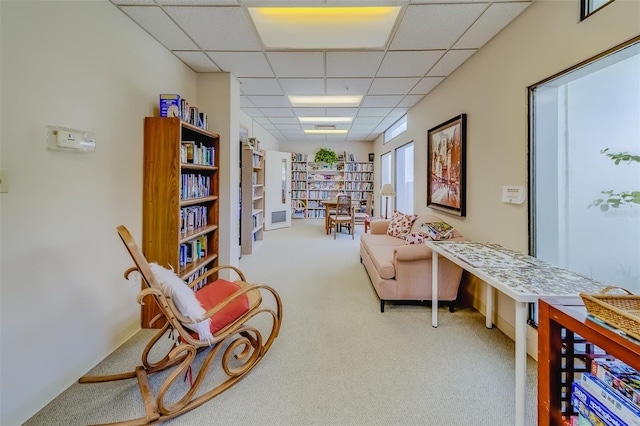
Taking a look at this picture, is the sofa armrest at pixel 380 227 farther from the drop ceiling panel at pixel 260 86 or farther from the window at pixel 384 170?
the window at pixel 384 170

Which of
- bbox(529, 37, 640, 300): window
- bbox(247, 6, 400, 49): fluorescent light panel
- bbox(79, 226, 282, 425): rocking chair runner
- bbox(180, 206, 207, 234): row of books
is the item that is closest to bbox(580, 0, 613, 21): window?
bbox(529, 37, 640, 300): window

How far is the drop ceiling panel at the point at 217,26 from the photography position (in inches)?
81.3

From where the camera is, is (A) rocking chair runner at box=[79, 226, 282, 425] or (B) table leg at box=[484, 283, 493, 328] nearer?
(A) rocking chair runner at box=[79, 226, 282, 425]

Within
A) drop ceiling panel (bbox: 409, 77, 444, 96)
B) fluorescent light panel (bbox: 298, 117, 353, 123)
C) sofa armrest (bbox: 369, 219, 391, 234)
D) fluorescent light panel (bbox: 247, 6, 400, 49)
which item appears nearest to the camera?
fluorescent light panel (bbox: 247, 6, 400, 49)

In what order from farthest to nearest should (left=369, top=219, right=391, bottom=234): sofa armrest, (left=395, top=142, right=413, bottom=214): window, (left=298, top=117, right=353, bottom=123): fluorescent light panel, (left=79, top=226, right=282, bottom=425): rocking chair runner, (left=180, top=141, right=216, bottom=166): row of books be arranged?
(left=395, top=142, right=413, bottom=214): window
(left=298, top=117, right=353, bottom=123): fluorescent light panel
(left=369, top=219, right=391, bottom=234): sofa armrest
(left=180, top=141, right=216, bottom=166): row of books
(left=79, top=226, right=282, bottom=425): rocking chair runner

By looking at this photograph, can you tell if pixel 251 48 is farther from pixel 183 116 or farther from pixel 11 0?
pixel 11 0

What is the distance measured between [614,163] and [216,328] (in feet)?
8.50

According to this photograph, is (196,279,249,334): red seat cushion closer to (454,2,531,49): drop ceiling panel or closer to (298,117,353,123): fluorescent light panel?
(454,2,531,49): drop ceiling panel

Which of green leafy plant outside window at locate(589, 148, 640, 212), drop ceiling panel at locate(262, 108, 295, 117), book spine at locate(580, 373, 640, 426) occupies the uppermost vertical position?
drop ceiling panel at locate(262, 108, 295, 117)

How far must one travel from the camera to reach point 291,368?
184 cm

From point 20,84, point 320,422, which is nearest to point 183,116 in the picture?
point 20,84

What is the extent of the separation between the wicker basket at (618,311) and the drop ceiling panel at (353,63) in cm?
258

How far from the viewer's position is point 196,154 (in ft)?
8.95

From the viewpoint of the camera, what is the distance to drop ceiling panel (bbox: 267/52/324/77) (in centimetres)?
276
